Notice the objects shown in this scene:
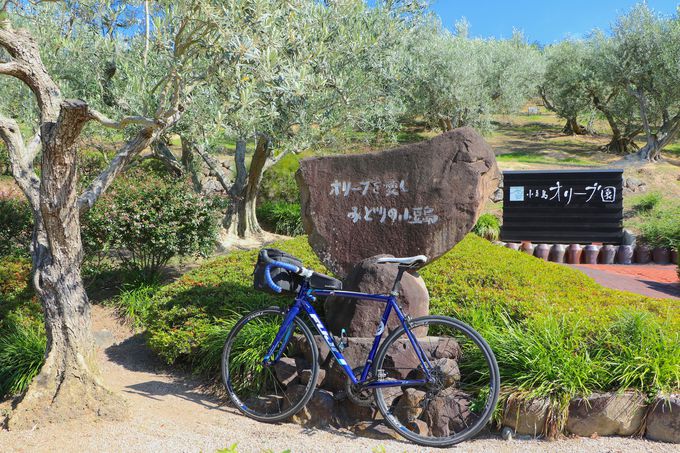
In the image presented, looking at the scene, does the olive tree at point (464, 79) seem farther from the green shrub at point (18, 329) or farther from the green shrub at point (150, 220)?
the green shrub at point (18, 329)

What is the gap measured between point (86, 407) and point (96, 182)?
1873 millimetres

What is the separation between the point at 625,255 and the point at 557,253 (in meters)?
1.40

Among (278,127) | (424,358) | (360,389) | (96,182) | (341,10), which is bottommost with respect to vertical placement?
(360,389)

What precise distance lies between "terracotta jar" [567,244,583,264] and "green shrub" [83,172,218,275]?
795 centimetres

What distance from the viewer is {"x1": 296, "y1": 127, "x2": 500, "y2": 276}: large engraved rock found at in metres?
5.22

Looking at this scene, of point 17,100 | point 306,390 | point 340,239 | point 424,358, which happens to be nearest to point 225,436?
point 306,390

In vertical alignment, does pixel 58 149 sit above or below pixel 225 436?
above

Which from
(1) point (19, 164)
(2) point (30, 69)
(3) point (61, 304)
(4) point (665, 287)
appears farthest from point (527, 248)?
(2) point (30, 69)

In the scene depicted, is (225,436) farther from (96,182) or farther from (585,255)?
(585,255)

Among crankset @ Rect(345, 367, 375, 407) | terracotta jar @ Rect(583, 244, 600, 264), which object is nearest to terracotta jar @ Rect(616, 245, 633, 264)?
terracotta jar @ Rect(583, 244, 600, 264)

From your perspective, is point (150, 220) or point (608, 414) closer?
point (608, 414)

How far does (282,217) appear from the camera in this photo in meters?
15.3

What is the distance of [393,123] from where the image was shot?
1245 cm

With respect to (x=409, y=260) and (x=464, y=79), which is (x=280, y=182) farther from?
(x=409, y=260)
